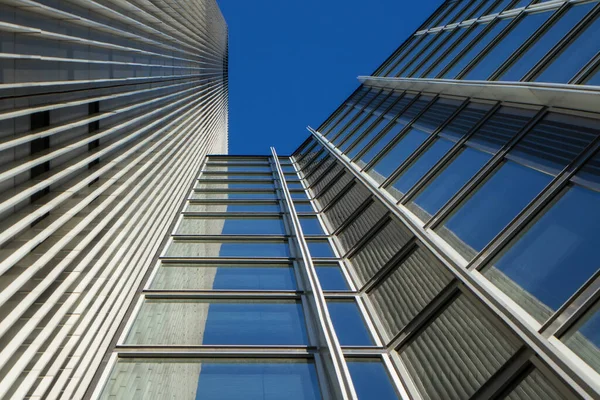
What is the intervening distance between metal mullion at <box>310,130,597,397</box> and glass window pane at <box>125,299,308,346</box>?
2464 mm

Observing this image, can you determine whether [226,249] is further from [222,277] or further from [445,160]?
[445,160]

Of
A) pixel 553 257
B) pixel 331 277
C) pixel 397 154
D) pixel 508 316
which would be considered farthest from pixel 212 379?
pixel 397 154

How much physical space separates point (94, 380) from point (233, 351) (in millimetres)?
1891

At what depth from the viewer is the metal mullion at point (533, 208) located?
24.2 ft

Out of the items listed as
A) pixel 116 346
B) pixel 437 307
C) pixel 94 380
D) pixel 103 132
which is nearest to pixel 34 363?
pixel 94 380

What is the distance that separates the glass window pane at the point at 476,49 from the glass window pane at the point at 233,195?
263 inches

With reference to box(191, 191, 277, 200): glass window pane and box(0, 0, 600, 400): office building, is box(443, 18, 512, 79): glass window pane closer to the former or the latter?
box(0, 0, 600, 400): office building

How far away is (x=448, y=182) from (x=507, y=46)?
17.7ft

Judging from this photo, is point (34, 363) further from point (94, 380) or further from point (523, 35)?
point (523, 35)

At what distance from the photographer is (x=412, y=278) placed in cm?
895

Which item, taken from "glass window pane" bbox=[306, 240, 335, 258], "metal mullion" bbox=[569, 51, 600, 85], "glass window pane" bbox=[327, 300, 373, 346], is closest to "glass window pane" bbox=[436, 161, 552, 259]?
"metal mullion" bbox=[569, 51, 600, 85]

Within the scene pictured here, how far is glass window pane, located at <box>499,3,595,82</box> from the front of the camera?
11.3 m

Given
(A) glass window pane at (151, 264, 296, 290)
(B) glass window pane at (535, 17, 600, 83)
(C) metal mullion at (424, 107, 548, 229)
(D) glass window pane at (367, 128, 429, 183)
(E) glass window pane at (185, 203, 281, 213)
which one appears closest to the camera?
(C) metal mullion at (424, 107, 548, 229)

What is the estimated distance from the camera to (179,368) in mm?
7391
